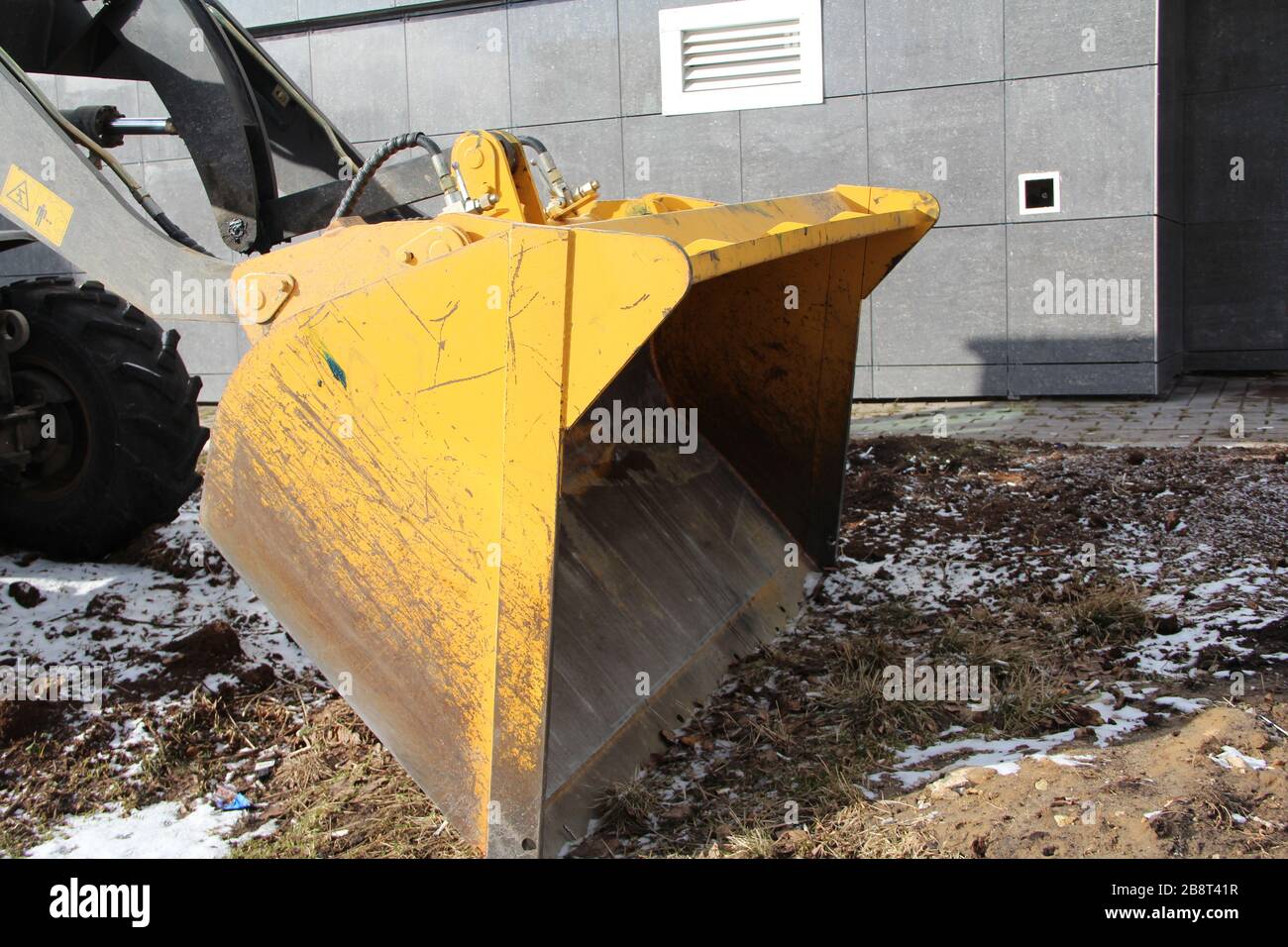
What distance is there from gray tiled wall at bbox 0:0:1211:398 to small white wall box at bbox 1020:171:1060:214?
6 centimetres

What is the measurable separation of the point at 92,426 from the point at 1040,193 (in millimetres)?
6081

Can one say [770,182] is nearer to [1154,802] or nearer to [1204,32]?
[1204,32]

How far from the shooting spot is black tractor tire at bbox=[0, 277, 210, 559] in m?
4.19

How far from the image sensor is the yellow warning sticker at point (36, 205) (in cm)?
333

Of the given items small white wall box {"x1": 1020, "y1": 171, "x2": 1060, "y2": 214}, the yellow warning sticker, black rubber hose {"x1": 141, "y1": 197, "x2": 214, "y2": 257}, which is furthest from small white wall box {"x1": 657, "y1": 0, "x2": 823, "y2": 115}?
the yellow warning sticker

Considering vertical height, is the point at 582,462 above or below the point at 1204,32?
below

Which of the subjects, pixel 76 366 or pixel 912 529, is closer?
pixel 76 366

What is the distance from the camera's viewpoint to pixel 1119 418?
7371mm

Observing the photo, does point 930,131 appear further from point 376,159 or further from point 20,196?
point 20,196

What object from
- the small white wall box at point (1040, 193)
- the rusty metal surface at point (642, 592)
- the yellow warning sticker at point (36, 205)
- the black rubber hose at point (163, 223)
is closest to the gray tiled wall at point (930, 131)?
the small white wall box at point (1040, 193)

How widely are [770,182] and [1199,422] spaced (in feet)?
10.7

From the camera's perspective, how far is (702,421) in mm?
4297

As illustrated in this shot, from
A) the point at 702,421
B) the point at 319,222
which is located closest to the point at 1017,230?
the point at 702,421

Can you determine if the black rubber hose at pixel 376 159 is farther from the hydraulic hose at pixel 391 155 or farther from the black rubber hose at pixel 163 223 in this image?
the black rubber hose at pixel 163 223
